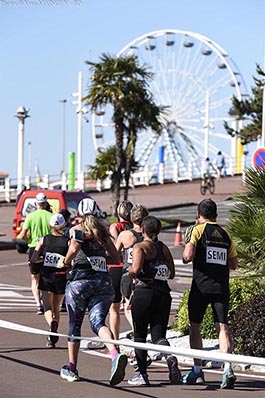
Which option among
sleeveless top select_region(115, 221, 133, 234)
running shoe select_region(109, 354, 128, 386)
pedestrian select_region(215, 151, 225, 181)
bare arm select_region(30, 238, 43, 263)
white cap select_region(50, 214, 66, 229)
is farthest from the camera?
pedestrian select_region(215, 151, 225, 181)

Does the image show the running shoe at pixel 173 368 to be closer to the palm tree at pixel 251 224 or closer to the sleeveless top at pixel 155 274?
the sleeveless top at pixel 155 274

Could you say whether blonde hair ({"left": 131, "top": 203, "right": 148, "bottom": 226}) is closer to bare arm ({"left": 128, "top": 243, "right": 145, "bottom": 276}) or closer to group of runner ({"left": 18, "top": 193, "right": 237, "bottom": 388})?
group of runner ({"left": 18, "top": 193, "right": 237, "bottom": 388})

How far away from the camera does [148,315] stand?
9.94 metres

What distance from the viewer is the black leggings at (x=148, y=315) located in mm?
9875

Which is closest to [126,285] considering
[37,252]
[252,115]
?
[37,252]

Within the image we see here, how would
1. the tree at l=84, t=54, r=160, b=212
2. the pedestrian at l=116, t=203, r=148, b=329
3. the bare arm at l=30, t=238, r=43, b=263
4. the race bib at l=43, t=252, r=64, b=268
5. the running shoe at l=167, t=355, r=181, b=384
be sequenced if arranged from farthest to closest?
the tree at l=84, t=54, r=160, b=212 → the bare arm at l=30, t=238, r=43, b=263 → the race bib at l=43, t=252, r=64, b=268 → the pedestrian at l=116, t=203, r=148, b=329 → the running shoe at l=167, t=355, r=181, b=384

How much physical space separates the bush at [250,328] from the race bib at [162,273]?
1533 mm

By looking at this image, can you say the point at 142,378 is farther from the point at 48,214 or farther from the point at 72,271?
the point at 48,214

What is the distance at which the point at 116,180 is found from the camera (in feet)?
114

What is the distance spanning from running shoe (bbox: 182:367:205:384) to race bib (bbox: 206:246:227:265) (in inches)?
42.8

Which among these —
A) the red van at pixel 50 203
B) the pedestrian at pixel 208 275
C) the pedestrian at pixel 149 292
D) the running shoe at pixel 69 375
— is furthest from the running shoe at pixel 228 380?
the red van at pixel 50 203

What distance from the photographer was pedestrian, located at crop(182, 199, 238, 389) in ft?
33.1

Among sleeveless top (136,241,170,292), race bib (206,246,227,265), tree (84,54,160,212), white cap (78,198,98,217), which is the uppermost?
tree (84,54,160,212)

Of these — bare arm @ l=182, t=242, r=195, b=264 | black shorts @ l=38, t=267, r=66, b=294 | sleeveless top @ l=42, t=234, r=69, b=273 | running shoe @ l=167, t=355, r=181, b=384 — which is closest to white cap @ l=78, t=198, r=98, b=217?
bare arm @ l=182, t=242, r=195, b=264
